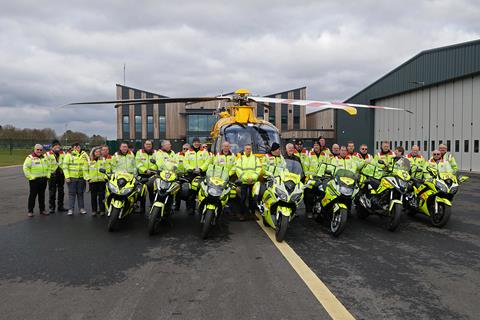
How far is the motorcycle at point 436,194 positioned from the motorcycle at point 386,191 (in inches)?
22.2

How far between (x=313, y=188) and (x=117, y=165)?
13.4ft

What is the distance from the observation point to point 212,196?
629cm

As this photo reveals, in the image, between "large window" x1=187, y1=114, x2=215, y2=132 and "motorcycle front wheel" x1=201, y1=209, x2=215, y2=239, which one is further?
"large window" x1=187, y1=114, x2=215, y2=132

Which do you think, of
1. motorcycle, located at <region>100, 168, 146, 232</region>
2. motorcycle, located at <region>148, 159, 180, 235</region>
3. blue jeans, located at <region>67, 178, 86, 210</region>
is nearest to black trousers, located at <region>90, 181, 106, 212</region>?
blue jeans, located at <region>67, 178, 86, 210</region>

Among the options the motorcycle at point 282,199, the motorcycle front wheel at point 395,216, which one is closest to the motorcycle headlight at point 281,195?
the motorcycle at point 282,199

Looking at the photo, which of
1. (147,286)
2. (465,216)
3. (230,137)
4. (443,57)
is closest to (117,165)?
(230,137)

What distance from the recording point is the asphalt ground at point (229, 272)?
142 inches

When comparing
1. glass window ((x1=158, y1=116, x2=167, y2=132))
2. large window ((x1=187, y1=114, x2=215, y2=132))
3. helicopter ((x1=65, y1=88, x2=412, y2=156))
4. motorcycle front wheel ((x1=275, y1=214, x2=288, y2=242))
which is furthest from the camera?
glass window ((x1=158, y1=116, x2=167, y2=132))

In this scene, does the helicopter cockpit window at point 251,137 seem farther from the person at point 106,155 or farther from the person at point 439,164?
the person at point 439,164

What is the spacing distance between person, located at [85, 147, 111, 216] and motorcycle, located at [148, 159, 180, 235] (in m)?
2.22

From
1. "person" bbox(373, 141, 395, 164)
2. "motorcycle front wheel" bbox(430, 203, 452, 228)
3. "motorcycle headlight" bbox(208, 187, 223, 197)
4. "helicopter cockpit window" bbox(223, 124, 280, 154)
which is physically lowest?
"motorcycle front wheel" bbox(430, 203, 452, 228)

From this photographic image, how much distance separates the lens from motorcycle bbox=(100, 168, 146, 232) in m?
6.64

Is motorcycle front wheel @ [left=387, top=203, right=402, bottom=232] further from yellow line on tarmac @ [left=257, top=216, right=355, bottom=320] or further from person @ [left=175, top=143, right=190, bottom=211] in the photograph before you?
person @ [left=175, top=143, right=190, bottom=211]

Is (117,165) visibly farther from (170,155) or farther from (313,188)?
(313,188)
